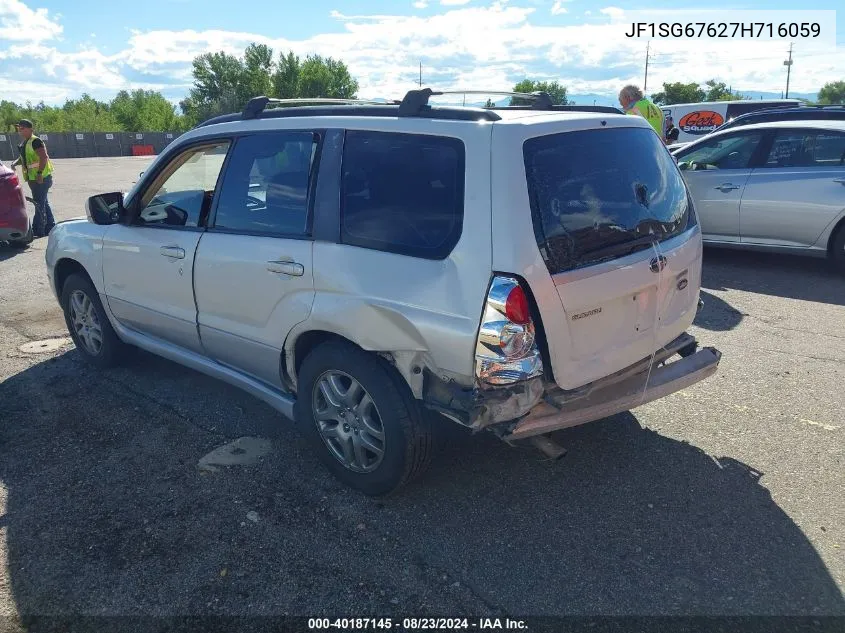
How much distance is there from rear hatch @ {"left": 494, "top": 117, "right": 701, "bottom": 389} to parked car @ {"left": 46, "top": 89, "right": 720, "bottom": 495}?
0.01 meters

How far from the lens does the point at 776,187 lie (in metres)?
7.75

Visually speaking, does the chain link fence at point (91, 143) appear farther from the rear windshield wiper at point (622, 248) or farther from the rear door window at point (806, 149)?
the rear windshield wiper at point (622, 248)

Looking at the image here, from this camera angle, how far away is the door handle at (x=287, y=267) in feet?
11.3

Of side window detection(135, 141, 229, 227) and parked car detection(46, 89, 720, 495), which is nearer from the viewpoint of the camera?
parked car detection(46, 89, 720, 495)

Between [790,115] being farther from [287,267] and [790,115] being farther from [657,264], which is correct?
[287,267]

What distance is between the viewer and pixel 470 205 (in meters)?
2.91

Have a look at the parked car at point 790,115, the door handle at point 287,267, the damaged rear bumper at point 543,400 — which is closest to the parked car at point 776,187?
the parked car at point 790,115

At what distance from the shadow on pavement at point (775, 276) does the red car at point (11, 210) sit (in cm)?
925

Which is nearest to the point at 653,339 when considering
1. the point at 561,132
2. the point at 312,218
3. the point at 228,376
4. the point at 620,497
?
the point at 620,497

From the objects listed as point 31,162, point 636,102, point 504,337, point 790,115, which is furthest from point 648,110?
point 31,162

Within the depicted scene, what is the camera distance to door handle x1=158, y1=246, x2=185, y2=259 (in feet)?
13.7

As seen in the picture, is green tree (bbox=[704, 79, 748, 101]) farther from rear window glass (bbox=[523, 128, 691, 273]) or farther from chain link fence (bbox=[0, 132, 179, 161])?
rear window glass (bbox=[523, 128, 691, 273])

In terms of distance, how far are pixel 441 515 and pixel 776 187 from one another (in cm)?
641

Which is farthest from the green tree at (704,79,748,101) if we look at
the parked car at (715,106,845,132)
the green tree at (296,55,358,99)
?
the parked car at (715,106,845,132)
